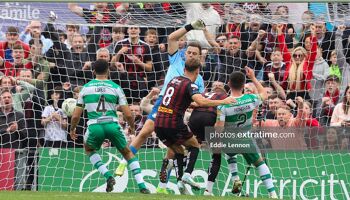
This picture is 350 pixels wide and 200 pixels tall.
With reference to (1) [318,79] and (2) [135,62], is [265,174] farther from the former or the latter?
(2) [135,62]

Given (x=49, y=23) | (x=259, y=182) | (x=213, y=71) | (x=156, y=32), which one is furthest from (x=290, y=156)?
(x=49, y=23)

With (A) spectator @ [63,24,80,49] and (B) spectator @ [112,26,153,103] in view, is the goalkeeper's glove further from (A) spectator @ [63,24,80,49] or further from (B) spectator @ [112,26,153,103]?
(A) spectator @ [63,24,80,49]

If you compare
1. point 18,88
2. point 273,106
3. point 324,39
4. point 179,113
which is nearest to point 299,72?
point 324,39

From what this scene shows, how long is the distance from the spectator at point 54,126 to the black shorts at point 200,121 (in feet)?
11.2

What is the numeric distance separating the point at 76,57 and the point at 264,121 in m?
4.09

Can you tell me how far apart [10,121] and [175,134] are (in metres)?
4.51

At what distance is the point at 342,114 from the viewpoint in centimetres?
1891

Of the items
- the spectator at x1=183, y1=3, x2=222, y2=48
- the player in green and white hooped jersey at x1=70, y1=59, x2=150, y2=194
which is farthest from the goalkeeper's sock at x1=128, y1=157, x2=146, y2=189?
the spectator at x1=183, y1=3, x2=222, y2=48

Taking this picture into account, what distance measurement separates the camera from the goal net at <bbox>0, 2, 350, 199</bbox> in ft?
61.4

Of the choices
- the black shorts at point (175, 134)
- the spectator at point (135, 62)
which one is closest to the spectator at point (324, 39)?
the spectator at point (135, 62)

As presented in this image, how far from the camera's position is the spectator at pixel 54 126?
19.6 meters

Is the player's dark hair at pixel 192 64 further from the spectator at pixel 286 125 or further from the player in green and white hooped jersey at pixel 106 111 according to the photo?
the spectator at pixel 286 125

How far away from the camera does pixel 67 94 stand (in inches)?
787

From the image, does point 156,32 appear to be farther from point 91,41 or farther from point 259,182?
point 259,182
